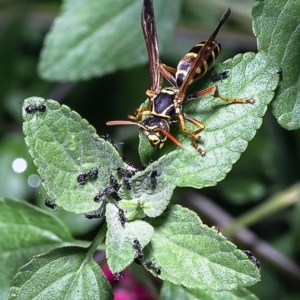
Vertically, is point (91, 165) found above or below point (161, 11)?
below

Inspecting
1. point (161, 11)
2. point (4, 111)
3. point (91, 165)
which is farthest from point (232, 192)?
point (91, 165)

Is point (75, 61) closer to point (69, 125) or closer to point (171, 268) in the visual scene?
point (69, 125)

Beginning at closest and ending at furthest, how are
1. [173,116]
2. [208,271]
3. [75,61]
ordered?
[208,271]
[173,116]
[75,61]

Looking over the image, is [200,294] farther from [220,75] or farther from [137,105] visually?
[137,105]

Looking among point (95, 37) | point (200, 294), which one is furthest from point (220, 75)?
point (95, 37)

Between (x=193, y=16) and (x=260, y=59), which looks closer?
(x=260, y=59)

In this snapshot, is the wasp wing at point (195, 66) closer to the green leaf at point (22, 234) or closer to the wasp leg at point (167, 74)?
the wasp leg at point (167, 74)

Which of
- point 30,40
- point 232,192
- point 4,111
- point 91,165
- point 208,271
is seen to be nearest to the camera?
point 208,271

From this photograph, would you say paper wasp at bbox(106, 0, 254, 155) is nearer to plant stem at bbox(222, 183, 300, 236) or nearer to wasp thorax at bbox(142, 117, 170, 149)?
wasp thorax at bbox(142, 117, 170, 149)

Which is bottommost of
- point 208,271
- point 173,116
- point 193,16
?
point 208,271
